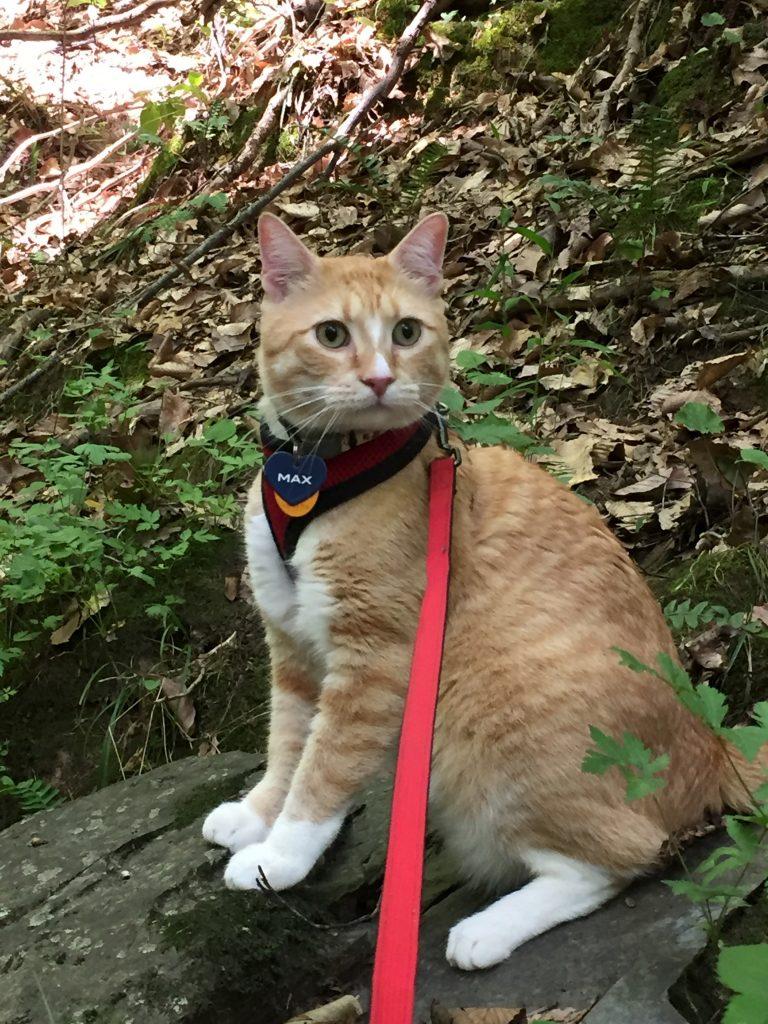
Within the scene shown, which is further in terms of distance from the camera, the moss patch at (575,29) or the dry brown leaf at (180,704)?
the moss patch at (575,29)

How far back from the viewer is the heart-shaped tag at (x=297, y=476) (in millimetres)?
2303

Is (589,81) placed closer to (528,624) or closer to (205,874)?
(528,624)

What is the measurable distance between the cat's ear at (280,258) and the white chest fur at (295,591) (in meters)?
0.70

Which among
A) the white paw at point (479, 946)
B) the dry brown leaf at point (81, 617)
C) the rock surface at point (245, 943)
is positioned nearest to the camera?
the rock surface at point (245, 943)

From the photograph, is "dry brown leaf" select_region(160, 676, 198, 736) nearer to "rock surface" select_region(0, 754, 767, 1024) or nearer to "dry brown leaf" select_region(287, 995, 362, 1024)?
"rock surface" select_region(0, 754, 767, 1024)

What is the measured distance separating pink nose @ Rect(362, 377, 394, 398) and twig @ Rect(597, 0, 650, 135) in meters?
4.26

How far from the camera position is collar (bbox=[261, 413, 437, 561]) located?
231cm

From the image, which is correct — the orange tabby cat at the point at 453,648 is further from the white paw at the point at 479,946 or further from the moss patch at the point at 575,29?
the moss patch at the point at 575,29

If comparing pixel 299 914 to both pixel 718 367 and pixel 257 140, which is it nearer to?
pixel 718 367

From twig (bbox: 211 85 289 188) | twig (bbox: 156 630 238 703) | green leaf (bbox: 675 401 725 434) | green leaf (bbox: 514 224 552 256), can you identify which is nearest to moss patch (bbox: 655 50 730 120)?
green leaf (bbox: 514 224 552 256)

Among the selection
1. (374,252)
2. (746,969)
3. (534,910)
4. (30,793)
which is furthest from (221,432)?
(746,969)

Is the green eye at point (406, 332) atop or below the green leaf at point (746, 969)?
atop

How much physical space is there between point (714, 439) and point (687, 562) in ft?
1.89

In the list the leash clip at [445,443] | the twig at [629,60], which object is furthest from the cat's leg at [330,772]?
the twig at [629,60]
